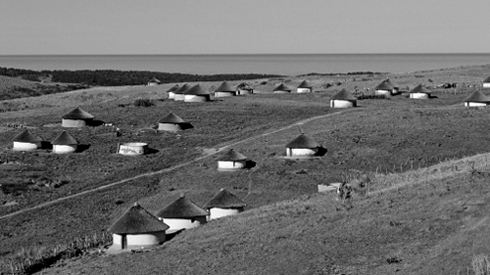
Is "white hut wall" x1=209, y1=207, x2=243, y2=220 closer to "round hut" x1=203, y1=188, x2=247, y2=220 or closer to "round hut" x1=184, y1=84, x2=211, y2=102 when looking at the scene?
"round hut" x1=203, y1=188, x2=247, y2=220

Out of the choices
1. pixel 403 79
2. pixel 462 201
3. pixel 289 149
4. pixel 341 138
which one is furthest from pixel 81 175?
pixel 403 79

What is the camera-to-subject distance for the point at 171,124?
78.1 m

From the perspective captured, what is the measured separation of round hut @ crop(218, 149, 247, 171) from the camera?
5978 cm

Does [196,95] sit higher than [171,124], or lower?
higher

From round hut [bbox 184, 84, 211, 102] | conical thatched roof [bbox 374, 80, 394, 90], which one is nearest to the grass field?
round hut [bbox 184, 84, 211, 102]

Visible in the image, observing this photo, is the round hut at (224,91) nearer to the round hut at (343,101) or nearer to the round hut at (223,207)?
the round hut at (343,101)

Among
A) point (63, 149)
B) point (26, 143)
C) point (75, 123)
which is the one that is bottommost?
point (63, 149)

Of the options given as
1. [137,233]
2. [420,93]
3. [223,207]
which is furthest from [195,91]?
[137,233]

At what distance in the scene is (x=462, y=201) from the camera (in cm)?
2978

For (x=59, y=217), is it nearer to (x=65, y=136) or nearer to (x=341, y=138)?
(x=65, y=136)

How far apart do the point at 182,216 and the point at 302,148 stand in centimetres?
2117

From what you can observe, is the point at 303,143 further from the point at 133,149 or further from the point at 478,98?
the point at 478,98

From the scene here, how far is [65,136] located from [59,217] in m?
20.6

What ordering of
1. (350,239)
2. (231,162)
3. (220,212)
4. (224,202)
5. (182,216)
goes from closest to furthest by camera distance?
(350,239) < (182,216) < (220,212) < (224,202) < (231,162)
